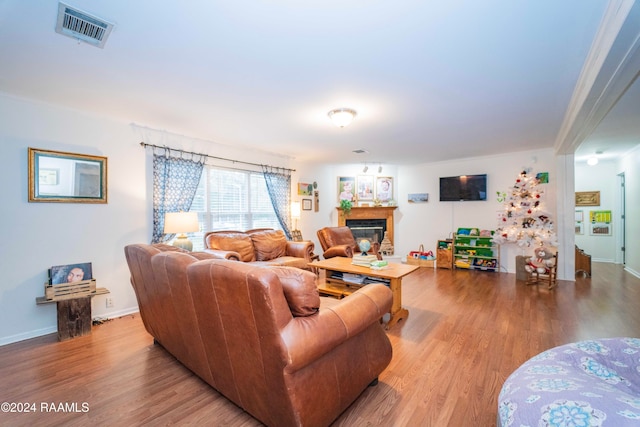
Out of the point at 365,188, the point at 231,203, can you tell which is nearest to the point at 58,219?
the point at 231,203

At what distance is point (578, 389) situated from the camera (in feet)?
3.69

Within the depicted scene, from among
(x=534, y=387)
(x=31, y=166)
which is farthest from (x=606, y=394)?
(x=31, y=166)

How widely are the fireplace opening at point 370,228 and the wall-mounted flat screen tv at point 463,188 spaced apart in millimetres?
1511

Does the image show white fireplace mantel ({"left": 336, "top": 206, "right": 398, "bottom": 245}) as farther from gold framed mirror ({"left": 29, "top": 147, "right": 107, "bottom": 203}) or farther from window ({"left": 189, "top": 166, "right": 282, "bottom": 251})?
gold framed mirror ({"left": 29, "top": 147, "right": 107, "bottom": 203})

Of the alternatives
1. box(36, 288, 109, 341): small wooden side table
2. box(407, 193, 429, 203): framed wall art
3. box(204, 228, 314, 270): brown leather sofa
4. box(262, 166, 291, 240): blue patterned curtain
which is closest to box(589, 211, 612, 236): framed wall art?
box(407, 193, 429, 203): framed wall art

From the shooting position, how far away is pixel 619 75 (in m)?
2.04

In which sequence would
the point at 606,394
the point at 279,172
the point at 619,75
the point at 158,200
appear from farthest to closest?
the point at 279,172 → the point at 158,200 → the point at 619,75 → the point at 606,394

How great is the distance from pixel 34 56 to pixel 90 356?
249 cm

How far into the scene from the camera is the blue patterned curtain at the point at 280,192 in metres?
5.27

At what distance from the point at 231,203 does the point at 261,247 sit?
1008 millimetres

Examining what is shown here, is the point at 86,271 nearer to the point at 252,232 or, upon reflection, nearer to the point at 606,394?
the point at 252,232

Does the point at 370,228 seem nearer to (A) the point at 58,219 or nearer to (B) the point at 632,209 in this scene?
(B) the point at 632,209

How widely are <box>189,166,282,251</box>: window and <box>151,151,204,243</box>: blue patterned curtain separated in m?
0.22

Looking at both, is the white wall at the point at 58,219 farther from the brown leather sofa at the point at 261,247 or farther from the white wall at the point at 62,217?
the brown leather sofa at the point at 261,247
